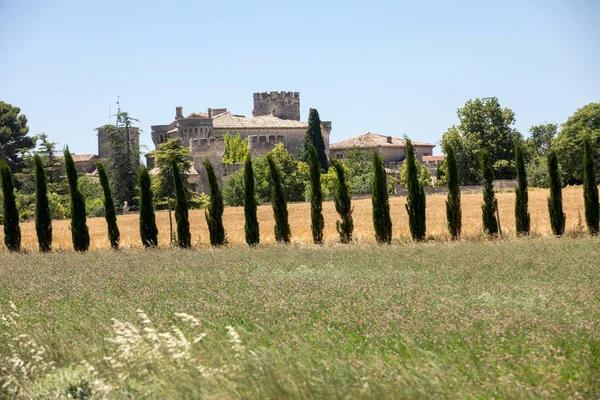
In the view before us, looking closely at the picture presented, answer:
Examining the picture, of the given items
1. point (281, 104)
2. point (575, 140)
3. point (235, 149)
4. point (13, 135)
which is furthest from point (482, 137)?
point (13, 135)

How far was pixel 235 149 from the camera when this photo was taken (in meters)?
84.2

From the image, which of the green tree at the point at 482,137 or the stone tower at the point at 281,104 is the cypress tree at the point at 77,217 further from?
Result: the stone tower at the point at 281,104

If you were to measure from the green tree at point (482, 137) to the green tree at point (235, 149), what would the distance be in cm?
2120

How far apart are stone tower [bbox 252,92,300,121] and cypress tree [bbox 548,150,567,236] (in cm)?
8284

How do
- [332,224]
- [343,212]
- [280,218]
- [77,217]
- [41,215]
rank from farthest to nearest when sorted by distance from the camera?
[332,224] < [41,215] < [77,217] < [280,218] < [343,212]

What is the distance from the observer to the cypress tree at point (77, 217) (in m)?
28.8

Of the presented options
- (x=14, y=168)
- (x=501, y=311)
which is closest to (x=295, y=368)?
(x=501, y=311)

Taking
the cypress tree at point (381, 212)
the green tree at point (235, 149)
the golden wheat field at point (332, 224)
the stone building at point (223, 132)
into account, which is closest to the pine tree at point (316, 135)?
the stone building at point (223, 132)

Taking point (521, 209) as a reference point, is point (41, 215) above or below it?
above

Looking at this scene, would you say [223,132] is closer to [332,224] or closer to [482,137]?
[482,137]

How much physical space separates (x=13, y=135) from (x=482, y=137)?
159ft

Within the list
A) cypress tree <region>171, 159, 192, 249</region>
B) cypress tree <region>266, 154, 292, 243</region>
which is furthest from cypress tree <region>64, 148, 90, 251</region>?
cypress tree <region>266, 154, 292, 243</region>

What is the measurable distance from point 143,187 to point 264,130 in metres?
64.0

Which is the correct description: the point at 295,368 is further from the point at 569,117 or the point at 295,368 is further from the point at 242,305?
the point at 569,117
